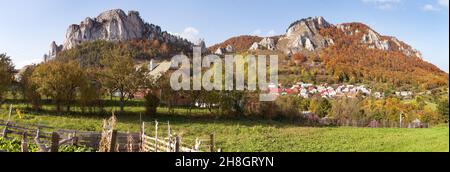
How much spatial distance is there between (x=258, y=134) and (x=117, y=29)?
497 feet

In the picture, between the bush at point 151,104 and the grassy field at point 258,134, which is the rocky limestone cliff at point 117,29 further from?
the grassy field at point 258,134

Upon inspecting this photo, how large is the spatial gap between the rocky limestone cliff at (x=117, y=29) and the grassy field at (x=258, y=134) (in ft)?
433

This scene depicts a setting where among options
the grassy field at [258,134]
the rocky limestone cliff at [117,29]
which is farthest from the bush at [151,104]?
the rocky limestone cliff at [117,29]

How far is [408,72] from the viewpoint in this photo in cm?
15450

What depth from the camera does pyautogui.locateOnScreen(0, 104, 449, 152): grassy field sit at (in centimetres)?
2566

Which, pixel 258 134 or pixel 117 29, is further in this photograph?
pixel 117 29

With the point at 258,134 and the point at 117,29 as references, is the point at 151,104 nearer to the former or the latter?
the point at 258,134

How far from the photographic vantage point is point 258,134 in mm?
34500

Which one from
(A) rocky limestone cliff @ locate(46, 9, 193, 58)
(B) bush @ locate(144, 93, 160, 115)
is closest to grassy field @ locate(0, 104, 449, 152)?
(B) bush @ locate(144, 93, 160, 115)

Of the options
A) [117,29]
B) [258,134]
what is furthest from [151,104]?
[117,29]

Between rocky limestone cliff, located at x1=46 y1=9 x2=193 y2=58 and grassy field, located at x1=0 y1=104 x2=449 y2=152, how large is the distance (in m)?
132
